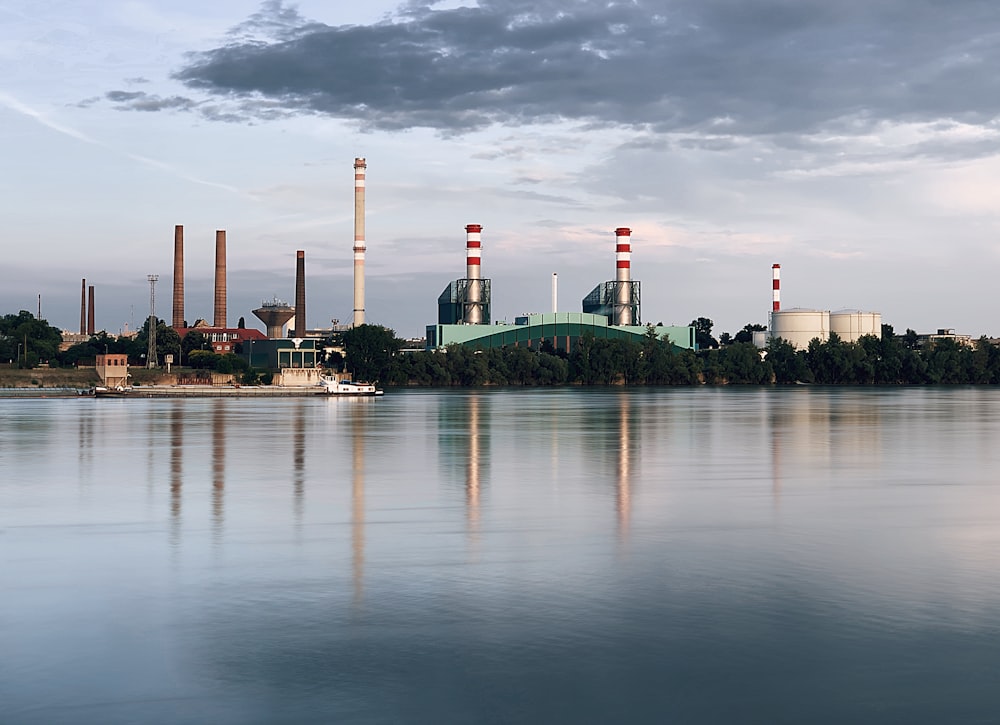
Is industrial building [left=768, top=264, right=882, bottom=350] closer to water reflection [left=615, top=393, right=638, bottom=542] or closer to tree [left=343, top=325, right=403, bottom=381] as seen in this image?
tree [left=343, top=325, right=403, bottom=381]

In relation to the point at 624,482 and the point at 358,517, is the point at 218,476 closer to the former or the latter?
the point at 358,517

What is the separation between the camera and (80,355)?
177500mm

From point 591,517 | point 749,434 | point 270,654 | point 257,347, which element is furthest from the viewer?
point 257,347

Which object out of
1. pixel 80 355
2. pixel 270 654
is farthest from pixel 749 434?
pixel 80 355

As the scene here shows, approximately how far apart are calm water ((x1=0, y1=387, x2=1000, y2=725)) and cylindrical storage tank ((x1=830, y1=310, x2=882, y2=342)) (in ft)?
516

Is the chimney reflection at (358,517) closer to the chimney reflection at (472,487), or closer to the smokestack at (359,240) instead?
the chimney reflection at (472,487)

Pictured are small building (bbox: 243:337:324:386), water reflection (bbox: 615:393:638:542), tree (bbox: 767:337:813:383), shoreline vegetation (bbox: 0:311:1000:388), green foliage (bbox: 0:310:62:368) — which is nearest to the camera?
water reflection (bbox: 615:393:638:542)

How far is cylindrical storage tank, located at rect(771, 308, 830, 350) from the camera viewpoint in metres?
184

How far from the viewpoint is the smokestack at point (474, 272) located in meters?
168

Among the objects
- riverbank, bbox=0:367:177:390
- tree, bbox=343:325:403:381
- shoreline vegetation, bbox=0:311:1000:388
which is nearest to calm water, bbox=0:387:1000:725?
tree, bbox=343:325:403:381

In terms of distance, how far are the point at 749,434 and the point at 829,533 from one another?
3318 centimetres

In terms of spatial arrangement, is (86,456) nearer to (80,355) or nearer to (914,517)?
(914,517)

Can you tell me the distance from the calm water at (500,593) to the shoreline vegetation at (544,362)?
411ft

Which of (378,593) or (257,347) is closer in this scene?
(378,593)
